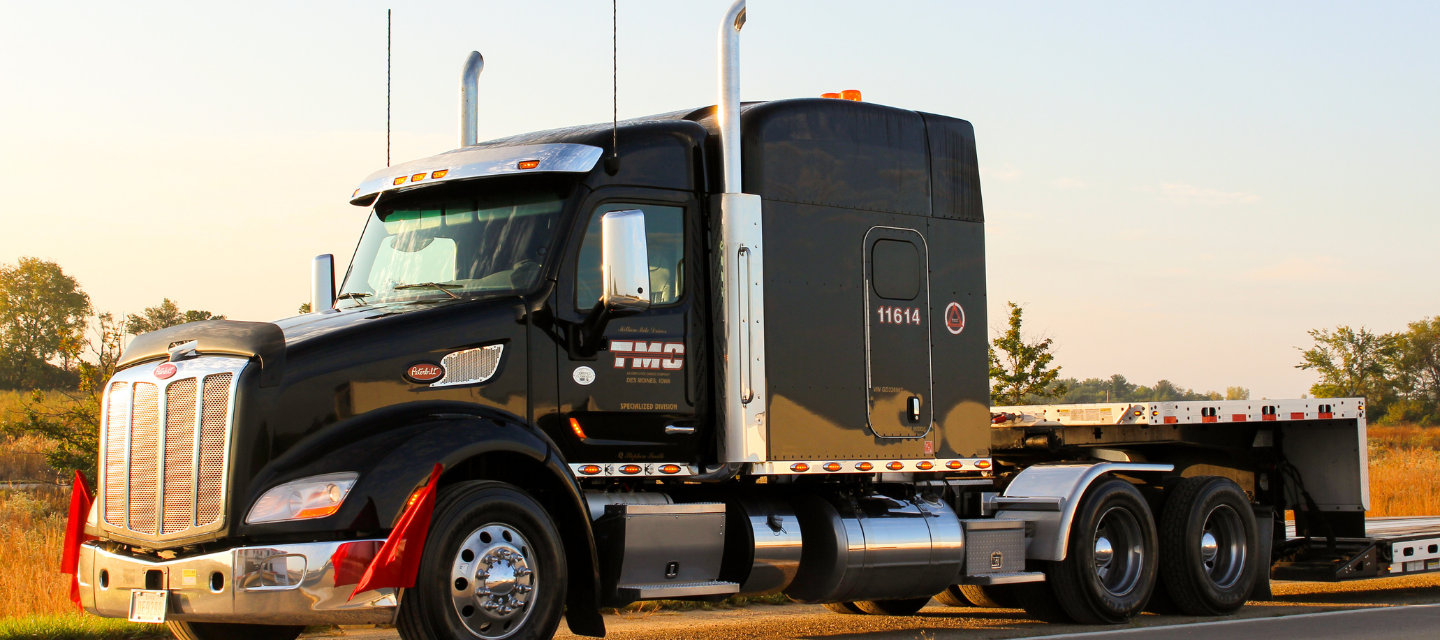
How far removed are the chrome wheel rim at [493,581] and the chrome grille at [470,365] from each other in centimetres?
84

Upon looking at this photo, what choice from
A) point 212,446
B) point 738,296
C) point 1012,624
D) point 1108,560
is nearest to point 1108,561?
point 1108,560

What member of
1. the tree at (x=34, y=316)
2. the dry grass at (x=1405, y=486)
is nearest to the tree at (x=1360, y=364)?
the dry grass at (x=1405, y=486)

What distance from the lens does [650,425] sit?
27.2 ft

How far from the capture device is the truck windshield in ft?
25.8

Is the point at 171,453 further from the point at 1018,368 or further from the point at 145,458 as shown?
the point at 1018,368

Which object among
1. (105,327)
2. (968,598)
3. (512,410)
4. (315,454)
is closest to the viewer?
(315,454)

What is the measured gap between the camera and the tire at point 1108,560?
33.6 feet

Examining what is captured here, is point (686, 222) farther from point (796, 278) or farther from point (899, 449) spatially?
point (899, 449)

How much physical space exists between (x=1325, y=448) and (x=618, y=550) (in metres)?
7.40

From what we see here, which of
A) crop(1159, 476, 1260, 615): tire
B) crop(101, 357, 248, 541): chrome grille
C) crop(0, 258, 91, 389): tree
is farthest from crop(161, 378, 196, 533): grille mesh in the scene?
crop(0, 258, 91, 389): tree

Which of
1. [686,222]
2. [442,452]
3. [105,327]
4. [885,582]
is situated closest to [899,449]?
[885,582]

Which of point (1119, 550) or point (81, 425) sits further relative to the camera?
point (81, 425)

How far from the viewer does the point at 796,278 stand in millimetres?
8953

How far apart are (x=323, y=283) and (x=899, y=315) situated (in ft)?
12.8
